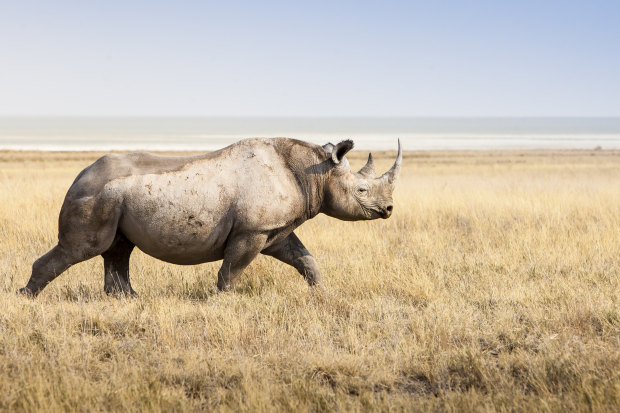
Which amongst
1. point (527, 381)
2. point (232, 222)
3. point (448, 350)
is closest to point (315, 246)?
point (232, 222)

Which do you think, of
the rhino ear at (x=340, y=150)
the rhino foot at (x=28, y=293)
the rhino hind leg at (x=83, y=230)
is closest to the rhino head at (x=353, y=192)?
the rhino ear at (x=340, y=150)

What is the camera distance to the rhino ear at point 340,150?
738cm

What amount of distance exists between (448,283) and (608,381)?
340 cm

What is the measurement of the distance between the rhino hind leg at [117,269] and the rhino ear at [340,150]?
2.32m

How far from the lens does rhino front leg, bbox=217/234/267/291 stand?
6.99 meters

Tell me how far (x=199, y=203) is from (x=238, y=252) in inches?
24.3

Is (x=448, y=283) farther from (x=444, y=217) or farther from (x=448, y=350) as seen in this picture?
(x=444, y=217)

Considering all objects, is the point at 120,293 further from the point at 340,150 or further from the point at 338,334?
the point at 340,150

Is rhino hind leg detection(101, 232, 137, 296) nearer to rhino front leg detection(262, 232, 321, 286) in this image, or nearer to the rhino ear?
rhino front leg detection(262, 232, 321, 286)

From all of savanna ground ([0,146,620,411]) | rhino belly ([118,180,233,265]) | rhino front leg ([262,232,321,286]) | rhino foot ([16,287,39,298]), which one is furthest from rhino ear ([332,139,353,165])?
rhino foot ([16,287,39,298])

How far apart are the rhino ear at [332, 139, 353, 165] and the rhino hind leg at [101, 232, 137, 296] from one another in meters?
2.32

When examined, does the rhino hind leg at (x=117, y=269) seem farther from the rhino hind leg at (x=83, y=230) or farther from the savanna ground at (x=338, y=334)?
the rhino hind leg at (x=83, y=230)

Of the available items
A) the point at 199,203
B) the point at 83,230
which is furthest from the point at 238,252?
the point at 83,230

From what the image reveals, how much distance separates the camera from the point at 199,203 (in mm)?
6898
